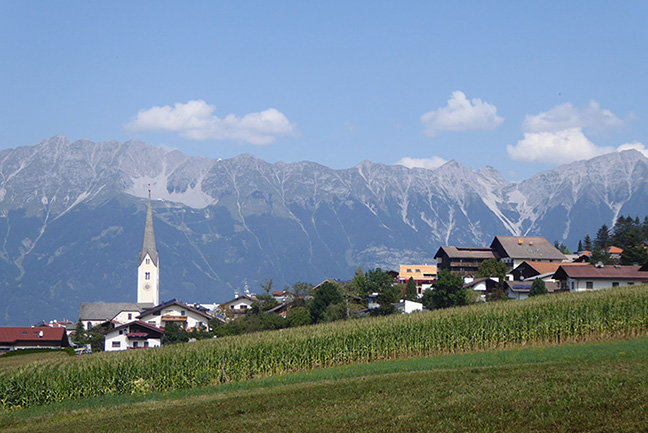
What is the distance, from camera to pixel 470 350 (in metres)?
44.7

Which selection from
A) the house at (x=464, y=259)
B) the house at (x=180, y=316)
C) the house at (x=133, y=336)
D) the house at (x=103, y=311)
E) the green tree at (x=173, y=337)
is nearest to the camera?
the house at (x=133, y=336)

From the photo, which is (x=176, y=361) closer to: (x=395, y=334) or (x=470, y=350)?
(x=395, y=334)

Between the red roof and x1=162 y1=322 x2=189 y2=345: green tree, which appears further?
the red roof

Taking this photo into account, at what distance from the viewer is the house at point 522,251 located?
155 meters

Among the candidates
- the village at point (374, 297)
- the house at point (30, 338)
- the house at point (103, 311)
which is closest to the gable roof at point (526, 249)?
the village at point (374, 297)

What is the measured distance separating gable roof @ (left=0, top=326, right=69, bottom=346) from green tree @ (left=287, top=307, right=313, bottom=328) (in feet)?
116

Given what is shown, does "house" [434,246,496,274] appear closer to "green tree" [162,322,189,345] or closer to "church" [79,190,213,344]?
"church" [79,190,213,344]

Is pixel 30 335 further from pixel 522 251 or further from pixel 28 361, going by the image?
pixel 522 251

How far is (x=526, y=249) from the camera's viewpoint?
157 m

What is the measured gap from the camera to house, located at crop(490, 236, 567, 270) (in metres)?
155

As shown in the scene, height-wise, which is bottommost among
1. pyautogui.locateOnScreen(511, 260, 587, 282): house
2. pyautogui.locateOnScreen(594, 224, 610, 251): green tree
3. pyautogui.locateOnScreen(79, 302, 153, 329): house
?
pyautogui.locateOnScreen(79, 302, 153, 329): house

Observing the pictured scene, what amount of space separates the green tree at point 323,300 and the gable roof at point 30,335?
38.7m

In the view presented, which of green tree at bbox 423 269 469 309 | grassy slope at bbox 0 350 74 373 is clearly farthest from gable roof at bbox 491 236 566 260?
grassy slope at bbox 0 350 74 373

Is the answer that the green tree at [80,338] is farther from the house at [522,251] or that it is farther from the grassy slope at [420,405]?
the grassy slope at [420,405]
